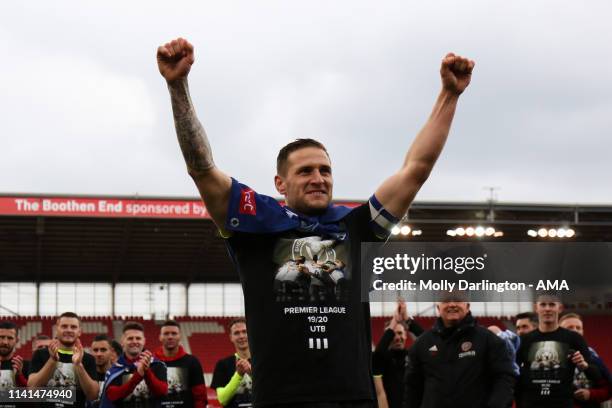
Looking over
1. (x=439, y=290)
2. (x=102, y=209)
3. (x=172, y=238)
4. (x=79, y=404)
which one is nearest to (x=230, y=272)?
(x=172, y=238)

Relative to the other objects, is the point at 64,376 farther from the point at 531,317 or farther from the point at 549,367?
the point at 531,317

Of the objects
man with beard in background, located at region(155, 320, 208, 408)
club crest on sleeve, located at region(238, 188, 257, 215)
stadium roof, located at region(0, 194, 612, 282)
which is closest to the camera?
club crest on sleeve, located at region(238, 188, 257, 215)

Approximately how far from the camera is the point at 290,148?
4051 millimetres

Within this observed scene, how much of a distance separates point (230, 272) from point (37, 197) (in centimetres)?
1413

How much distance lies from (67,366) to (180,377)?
58.8 inches

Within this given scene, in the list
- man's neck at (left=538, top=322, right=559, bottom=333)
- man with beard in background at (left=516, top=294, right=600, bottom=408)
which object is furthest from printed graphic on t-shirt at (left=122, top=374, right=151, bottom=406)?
man's neck at (left=538, top=322, right=559, bottom=333)

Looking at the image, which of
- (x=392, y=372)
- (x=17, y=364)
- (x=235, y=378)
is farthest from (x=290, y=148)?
(x=392, y=372)

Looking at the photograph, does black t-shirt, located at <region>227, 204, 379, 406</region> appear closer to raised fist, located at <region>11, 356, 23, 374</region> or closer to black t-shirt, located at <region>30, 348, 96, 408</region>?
black t-shirt, located at <region>30, 348, 96, 408</region>

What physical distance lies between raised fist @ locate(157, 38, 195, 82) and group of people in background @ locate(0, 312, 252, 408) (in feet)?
23.8

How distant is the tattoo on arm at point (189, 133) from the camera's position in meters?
3.80

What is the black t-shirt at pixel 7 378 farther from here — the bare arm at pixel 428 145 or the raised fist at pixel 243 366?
the bare arm at pixel 428 145

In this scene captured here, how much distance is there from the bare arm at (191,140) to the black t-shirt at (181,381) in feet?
28.2

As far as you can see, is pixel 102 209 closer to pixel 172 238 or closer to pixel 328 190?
pixel 172 238

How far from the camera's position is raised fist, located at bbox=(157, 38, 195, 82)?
3793 millimetres
